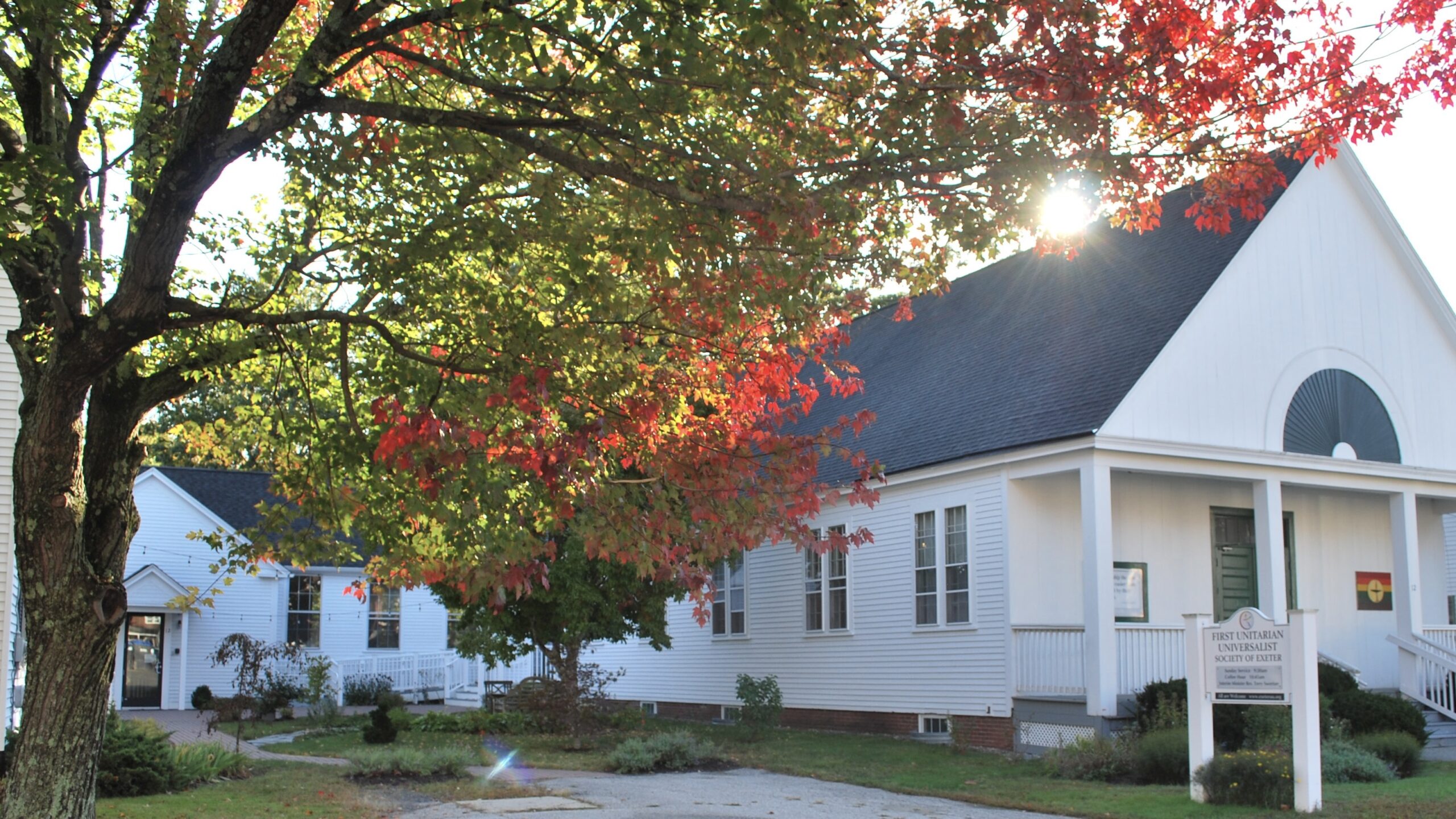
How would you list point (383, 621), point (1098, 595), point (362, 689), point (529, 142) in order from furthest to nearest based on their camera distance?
point (383, 621)
point (362, 689)
point (1098, 595)
point (529, 142)

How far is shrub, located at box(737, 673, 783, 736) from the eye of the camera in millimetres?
22266

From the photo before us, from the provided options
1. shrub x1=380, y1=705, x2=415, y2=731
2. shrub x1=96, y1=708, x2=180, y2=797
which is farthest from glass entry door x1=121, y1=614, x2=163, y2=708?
shrub x1=96, y1=708, x2=180, y2=797

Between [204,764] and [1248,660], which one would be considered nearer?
[1248,660]

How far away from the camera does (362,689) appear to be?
1261 inches

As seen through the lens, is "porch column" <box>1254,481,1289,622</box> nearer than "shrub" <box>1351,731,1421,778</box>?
No

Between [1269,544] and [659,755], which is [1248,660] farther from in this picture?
[659,755]

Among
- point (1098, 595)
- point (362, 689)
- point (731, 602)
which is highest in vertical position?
point (1098, 595)

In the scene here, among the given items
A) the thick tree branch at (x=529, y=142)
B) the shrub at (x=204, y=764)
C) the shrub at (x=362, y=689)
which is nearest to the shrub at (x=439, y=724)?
the shrub at (x=362, y=689)

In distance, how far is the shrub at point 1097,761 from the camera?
1514 cm

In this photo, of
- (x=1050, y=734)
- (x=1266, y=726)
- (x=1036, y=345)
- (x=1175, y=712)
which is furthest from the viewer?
(x=1036, y=345)

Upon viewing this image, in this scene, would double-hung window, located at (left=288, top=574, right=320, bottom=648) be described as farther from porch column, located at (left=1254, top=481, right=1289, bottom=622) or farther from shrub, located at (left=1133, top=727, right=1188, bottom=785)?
shrub, located at (left=1133, top=727, right=1188, bottom=785)

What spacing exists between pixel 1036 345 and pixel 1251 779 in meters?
9.77

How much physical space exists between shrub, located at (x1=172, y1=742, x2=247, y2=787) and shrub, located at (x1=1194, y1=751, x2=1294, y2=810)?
10845 millimetres

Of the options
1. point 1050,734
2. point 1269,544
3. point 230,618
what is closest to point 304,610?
point 230,618
